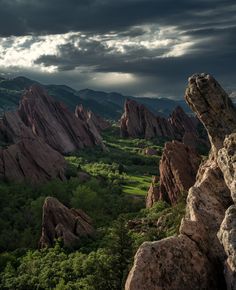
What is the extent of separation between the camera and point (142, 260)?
2838 centimetres

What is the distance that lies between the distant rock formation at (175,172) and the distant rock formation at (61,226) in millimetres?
24272

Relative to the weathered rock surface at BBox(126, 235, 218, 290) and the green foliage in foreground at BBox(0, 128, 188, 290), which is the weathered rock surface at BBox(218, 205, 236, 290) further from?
the green foliage in foreground at BBox(0, 128, 188, 290)

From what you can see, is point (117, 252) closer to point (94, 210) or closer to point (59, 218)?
point (59, 218)

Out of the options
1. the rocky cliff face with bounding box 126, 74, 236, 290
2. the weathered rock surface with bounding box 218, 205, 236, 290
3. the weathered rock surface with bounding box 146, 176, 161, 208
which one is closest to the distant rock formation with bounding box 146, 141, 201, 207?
the weathered rock surface with bounding box 146, 176, 161, 208

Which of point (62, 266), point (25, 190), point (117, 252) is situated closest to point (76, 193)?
point (25, 190)

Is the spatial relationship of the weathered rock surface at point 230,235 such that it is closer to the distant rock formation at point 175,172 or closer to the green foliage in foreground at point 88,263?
the green foliage in foreground at point 88,263

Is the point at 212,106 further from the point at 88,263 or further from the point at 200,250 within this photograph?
the point at 88,263

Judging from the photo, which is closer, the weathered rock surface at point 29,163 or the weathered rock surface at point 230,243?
the weathered rock surface at point 230,243

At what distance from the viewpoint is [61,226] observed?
97250 mm

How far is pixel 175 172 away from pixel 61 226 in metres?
33.2

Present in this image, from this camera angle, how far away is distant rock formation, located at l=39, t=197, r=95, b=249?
96.4 metres

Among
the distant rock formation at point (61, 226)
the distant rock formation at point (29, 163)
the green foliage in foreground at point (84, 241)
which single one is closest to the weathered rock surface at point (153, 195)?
the green foliage in foreground at point (84, 241)

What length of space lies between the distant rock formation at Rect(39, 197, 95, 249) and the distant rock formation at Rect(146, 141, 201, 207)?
24272 mm

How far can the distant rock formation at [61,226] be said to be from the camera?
96375mm
